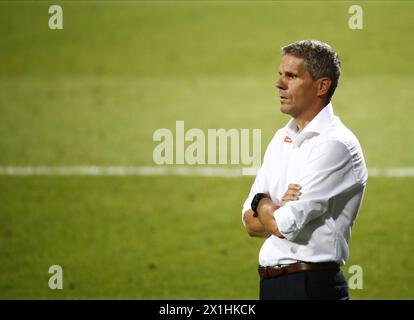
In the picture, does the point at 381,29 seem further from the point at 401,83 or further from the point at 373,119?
the point at 373,119

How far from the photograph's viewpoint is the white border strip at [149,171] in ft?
42.0

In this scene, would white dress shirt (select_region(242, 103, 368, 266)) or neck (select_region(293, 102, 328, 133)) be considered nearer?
white dress shirt (select_region(242, 103, 368, 266))

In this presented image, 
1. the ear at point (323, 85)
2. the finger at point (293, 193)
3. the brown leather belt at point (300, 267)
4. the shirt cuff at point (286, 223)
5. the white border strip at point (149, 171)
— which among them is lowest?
the brown leather belt at point (300, 267)

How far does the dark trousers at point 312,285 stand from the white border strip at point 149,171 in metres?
7.94

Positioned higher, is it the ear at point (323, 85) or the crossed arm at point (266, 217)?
the ear at point (323, 85)

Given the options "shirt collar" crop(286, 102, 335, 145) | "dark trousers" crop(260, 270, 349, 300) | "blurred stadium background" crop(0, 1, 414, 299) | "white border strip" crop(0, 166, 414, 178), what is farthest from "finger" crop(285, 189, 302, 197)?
"white border strip" crop(0, 166, 414, 178)

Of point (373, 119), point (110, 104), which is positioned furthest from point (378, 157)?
point (110, 104)

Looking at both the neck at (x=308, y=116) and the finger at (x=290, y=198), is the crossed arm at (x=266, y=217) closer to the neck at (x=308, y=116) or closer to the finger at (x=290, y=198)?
the finger at (x=290, y=198)

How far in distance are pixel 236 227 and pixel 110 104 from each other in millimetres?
6531

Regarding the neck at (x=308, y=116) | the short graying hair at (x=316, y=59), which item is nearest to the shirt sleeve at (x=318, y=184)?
the neck at (x=308, y=116)

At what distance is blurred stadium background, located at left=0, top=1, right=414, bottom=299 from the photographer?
9336 millimetres

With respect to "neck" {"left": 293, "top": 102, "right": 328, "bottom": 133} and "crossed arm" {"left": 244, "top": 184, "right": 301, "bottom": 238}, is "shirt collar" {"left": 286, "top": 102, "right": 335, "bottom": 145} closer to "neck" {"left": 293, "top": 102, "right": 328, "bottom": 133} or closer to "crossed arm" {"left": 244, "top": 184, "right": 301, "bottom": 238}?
"neck" {"left": 293, "top": 102, "right": 328, "bottom": 133}

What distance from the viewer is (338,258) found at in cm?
482
